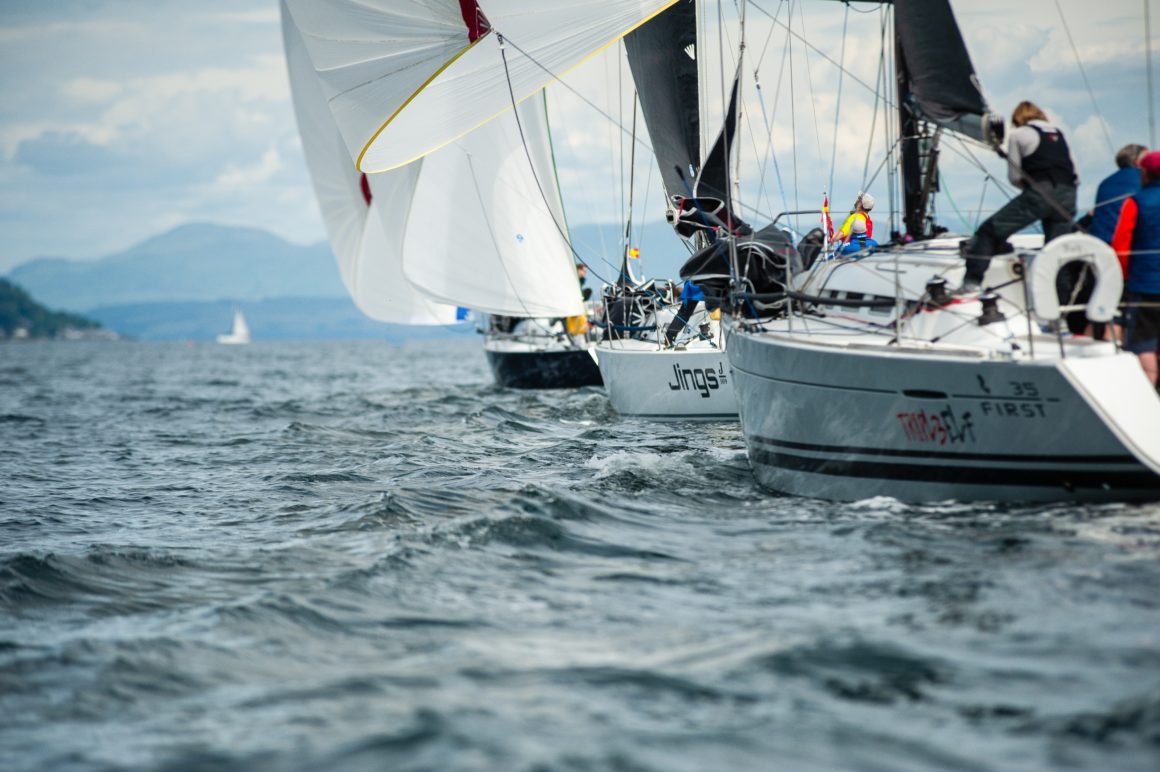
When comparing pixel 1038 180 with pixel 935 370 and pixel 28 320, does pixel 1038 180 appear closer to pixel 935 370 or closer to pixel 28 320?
pixel 935 370

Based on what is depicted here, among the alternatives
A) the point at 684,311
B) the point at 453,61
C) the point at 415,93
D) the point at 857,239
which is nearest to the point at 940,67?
the point at 857,239

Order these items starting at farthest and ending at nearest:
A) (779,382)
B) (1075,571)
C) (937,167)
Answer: (937,167), (779,382), (1075,571)

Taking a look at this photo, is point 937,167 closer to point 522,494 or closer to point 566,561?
point 522,494

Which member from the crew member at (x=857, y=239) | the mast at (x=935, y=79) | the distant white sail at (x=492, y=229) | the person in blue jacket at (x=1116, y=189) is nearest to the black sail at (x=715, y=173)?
the crew member at (x=857, y=239)

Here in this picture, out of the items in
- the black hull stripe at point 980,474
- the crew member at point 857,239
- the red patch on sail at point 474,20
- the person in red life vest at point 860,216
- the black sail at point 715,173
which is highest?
the red patch on sail at point 474,20

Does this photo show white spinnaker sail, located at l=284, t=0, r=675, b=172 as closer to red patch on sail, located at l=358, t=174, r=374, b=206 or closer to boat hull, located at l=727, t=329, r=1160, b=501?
boat hull, located at l=727, t=329, r=1160, b=501

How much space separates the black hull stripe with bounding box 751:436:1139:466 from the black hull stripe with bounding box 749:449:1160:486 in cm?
5

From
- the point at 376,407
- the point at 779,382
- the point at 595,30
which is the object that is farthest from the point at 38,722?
the point at 376,407

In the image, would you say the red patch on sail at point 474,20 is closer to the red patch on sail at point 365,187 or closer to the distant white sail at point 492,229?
the distant white sail at point 492,229

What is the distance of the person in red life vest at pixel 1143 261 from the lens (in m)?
6.09

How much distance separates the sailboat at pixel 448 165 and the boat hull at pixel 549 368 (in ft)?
0.08

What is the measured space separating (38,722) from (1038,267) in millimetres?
4832

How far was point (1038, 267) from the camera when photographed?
5785mm

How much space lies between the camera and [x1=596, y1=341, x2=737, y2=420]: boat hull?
474 inches
